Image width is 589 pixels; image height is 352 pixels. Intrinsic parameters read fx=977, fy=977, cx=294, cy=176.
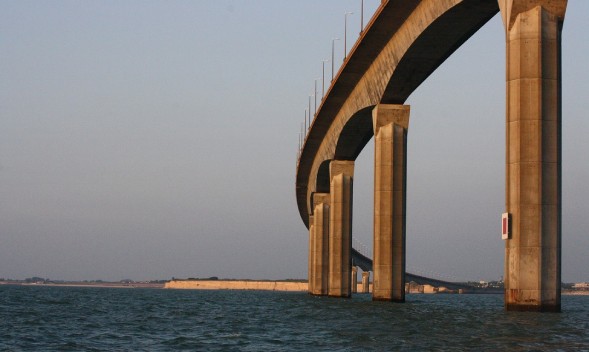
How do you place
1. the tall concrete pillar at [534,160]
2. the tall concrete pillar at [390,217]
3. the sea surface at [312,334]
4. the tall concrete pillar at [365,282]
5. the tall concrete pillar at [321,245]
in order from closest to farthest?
the sea surface at [312,334] < the tall concrete pillar at [534,160] < the tall concrete pillar at [390,217] < the tall concrete pillar at [321,245] < the tall concrete pillar at [365,282]

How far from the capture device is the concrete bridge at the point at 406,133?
1212 inches

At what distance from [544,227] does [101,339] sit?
46.0ft

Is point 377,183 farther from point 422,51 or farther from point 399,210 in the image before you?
point 422,51

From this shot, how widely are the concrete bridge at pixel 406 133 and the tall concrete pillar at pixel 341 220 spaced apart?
0.08m

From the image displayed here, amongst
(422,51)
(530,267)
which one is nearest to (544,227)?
(530,267)

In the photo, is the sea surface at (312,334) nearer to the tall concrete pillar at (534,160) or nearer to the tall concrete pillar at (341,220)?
the tall concrete pillar at (534,160)

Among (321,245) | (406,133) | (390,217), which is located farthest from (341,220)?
(390,217)

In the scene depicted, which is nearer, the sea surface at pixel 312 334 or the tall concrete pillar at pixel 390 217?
the sea surface at pixel 312 334

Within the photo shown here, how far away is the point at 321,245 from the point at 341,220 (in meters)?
15.3

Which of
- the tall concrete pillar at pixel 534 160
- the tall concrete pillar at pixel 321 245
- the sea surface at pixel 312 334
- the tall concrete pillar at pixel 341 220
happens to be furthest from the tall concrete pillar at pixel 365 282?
the tall concrete pillar at pixel 534 160

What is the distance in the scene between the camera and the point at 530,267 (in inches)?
1208

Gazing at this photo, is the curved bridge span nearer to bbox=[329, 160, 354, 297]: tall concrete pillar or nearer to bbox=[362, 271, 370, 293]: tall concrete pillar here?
bbox=[329, 160, 354, 297]: tall concrete pillar

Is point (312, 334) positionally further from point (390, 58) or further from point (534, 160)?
point (390, 58)

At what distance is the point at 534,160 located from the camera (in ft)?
101
